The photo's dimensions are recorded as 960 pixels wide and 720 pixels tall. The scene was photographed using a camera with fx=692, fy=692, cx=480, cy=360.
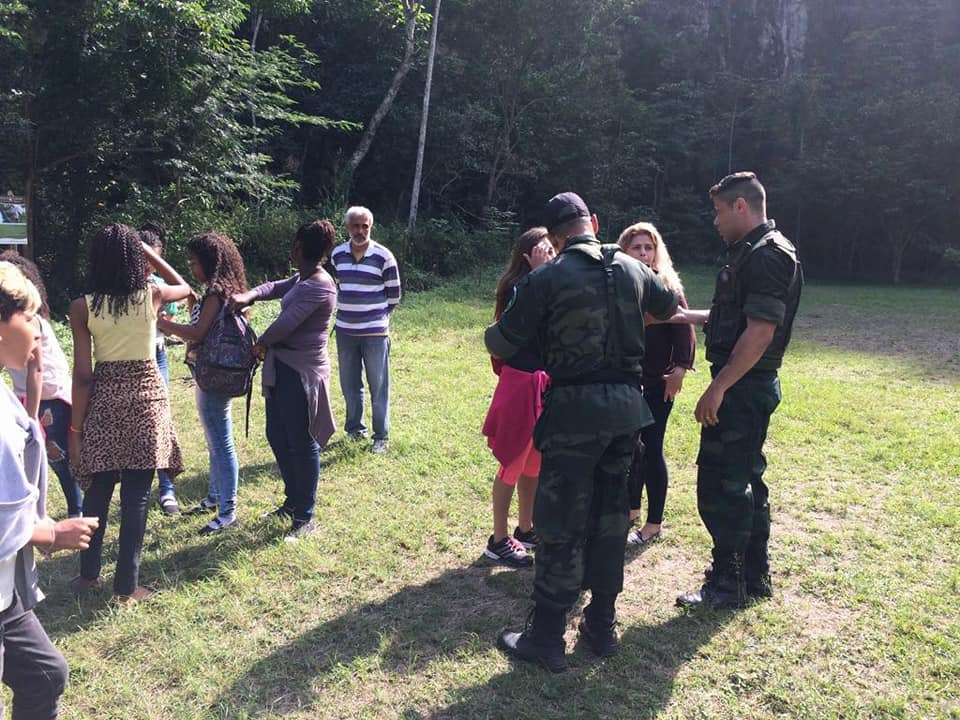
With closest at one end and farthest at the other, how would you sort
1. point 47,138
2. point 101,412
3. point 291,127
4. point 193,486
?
point 101,412, point 193,486, point 47,138, point 291,127

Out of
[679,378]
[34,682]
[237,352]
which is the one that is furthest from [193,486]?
[679,378]

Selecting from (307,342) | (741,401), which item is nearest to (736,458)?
(741,401)

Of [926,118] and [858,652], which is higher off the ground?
[926,118]

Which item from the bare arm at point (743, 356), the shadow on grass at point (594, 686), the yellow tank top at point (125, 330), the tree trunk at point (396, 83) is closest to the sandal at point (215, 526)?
the yellow tank top at point (125, 330)

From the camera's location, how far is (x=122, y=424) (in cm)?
312

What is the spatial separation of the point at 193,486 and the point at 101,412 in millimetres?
1721

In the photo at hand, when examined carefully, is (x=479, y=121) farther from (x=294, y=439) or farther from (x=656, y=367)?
(x=294, y=439)

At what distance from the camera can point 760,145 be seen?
27125 millimetres

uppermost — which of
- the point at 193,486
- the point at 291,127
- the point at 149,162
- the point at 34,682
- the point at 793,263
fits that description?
the point at 291,127

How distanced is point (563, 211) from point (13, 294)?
1.92 meters

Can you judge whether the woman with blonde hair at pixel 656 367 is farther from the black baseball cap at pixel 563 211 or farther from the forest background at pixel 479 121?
the forest background at pixel 479 121

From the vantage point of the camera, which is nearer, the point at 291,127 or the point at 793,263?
the point at 793,263

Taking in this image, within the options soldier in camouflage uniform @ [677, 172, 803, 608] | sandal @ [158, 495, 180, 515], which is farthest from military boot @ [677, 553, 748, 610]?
sandal @ [158, 495, 180, 515]

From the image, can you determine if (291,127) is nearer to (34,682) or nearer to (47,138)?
(47,138)
